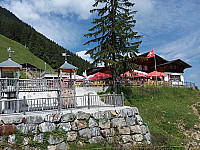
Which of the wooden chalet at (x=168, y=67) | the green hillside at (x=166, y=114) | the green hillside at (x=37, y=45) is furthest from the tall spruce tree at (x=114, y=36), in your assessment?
the green hillside at (x=37, y=45)

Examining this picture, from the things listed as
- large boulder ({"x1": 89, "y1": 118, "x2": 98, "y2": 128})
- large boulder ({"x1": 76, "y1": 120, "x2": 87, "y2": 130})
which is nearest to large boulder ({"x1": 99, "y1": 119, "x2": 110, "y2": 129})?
large boulder ({"x1": 89, "y1": 118, "x2": 98, "y2": 128})

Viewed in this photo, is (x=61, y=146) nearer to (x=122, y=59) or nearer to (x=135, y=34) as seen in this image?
(x=122, y=59)

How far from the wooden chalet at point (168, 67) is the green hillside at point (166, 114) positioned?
1181 centimetres

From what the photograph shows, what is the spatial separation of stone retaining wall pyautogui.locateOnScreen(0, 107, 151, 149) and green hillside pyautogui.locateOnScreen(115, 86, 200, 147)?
2074mm

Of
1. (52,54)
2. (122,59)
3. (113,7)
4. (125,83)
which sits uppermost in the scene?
(52,54)

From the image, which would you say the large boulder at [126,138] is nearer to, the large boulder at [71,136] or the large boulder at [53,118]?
the large boulder at [71,136]

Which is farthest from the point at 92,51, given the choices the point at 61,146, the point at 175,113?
the point at 61,146

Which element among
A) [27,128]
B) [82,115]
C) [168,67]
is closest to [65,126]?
[82,115]

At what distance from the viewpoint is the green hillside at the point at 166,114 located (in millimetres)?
12562

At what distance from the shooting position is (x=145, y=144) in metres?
11.0

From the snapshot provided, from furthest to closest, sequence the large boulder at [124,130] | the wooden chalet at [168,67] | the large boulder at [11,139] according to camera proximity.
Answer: the wooden chalet at [168,67] → the large boulder at [124,130] → the large boulder at [11,139]

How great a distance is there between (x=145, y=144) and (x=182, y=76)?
3261cm

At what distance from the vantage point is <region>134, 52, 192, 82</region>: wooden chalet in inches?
1438

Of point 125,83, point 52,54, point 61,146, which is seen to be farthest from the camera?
point 52,54
